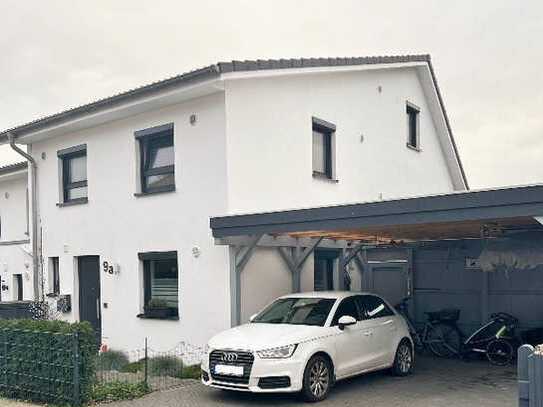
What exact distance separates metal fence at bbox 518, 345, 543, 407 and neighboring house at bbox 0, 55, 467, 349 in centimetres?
664

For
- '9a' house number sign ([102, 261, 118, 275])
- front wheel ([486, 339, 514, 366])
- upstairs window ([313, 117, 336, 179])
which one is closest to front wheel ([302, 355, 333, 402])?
front wheel ([486, 339, 514, 366])

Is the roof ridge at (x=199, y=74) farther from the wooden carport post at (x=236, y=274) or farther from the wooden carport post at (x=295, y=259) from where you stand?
A: the wooden carport post at (x=295, y=259)

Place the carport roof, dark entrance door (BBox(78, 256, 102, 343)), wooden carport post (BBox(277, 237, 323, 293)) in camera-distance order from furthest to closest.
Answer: dark entrance door (BBox(78, 256, 102, 343)) < wooden carport post (BBox(277, 237, 323, 293)) < the carport roof

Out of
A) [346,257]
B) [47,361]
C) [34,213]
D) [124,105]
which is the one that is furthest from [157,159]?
[47,361]

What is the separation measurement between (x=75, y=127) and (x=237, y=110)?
199 inches

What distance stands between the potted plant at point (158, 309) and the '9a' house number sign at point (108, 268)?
156cm

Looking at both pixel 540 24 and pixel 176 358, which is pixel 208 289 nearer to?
pixel 176 358

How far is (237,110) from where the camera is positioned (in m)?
12.7

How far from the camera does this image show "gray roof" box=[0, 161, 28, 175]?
61.9 feet

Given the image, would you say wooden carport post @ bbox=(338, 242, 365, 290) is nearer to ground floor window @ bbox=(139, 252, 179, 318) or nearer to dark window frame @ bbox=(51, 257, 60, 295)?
ground floor window @ bbox=(139, 252, 179, 318)

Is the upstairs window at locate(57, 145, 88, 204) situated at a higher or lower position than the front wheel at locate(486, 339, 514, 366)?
higher

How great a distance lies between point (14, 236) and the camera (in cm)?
2084

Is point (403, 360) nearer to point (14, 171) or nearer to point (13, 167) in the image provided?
point (13, 167)

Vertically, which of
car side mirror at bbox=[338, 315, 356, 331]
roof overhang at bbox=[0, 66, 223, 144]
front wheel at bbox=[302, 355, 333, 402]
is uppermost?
roof overhang at bbox=[0, 66, 223, 144]
